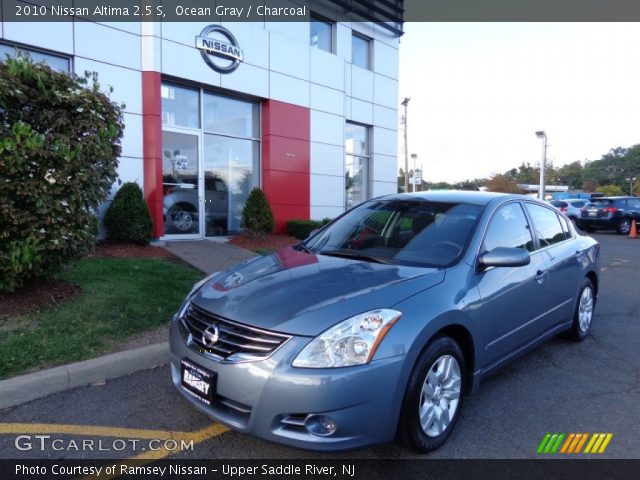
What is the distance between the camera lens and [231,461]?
8.77ft

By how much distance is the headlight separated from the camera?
237cm

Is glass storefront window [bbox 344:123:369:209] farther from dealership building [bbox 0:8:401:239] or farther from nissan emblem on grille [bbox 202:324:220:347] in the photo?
nissan emblem on grille [bbox 202:324:220:347]

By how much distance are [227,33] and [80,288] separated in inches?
302

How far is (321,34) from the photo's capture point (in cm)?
1391

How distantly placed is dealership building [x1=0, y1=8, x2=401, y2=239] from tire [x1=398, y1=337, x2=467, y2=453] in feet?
26.6

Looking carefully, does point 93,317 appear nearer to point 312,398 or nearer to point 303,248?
point 303,248

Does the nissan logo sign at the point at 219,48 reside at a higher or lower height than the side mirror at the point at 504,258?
higher

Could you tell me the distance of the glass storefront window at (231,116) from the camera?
36.8 ft

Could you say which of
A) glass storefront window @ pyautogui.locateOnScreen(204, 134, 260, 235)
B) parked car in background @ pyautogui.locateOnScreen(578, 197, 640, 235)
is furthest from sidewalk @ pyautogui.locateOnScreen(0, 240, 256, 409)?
parked car in background @ pyautogui.locateOnScreen(578, 197, 640, 235)

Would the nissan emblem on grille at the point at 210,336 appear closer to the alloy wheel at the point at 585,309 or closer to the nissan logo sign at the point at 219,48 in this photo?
the alloy wheel at the point at 585,309

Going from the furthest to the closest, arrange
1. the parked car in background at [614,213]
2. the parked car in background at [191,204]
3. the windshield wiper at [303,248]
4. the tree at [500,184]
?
the tree at [500,184]
the parked car in background at [614,213]
the parked car in background at [191,204]
the windshield wiper at [303,248]

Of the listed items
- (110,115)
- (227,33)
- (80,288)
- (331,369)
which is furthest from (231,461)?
(227,33)

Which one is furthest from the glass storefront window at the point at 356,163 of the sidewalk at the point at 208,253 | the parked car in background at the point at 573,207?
the parked car in background at the point at 573,207

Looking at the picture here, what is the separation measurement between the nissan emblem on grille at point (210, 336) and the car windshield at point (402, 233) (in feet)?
4.10
